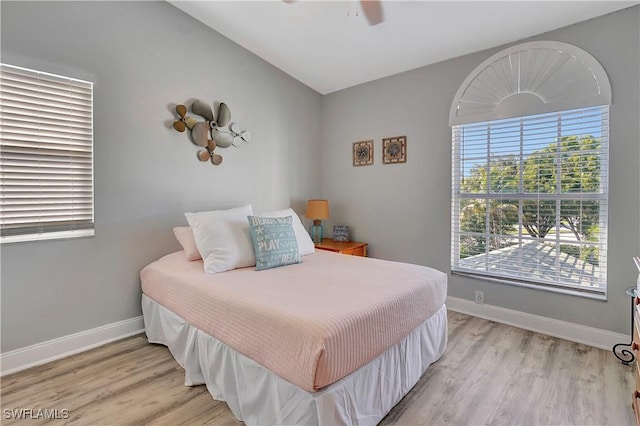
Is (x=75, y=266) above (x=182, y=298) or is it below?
above

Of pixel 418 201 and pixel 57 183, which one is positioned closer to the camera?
pixel 57 183

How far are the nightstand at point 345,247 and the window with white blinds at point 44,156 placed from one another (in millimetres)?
2230

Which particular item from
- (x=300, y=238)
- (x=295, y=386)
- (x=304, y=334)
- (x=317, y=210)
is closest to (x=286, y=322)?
(x=304, y=334)

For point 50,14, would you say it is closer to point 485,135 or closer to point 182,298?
point 182,298

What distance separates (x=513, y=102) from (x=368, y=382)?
268 cm

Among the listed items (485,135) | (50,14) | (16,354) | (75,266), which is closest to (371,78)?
(485,135)

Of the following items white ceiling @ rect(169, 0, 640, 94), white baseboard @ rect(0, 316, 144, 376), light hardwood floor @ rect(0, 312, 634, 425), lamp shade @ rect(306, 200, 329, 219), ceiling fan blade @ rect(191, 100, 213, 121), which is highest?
white ceiling @ rect(169, 0, 640, 94)

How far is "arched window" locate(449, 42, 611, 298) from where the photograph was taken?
2.51 meters

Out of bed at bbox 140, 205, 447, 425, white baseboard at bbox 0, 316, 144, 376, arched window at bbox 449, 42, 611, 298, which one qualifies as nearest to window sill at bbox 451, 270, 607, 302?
arched window at bbox 449, 42, 611, 298

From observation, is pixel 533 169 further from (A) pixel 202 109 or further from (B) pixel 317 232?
(A) pixel 202 109

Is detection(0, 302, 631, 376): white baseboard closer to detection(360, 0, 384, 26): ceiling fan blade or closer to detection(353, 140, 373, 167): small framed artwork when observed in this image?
detection(353, 140, 373, 167): small framed artwork

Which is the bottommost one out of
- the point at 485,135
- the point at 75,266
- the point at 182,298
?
the point at 182,298

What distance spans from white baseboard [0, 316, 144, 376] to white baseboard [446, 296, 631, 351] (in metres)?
3.05

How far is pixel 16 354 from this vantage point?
7.04ft
